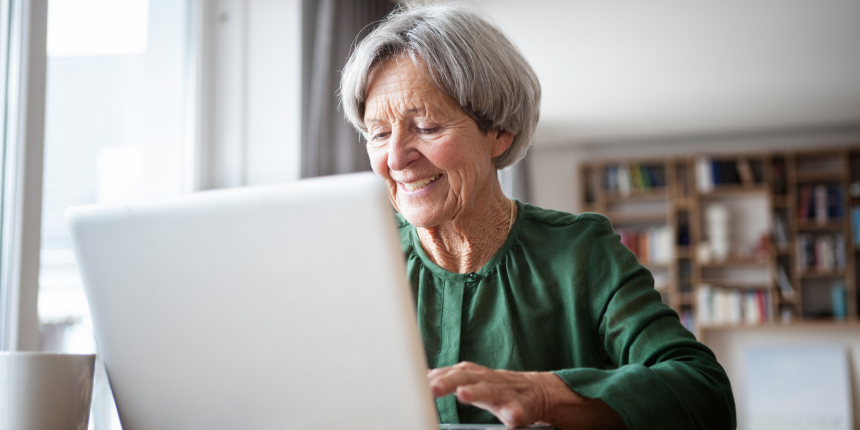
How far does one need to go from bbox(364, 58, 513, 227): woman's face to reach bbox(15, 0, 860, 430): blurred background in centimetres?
74

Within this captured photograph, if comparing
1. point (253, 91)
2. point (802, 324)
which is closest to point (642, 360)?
point (253, 91)

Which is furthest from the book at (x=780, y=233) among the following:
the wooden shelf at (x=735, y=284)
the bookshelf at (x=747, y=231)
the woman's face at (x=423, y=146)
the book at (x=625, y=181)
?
the woman's face at (x=423, y=146)

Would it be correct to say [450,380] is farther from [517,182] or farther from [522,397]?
[517,182]

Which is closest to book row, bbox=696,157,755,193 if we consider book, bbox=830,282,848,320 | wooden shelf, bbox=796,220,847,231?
wooden shelf, bbox=796,220,847,231

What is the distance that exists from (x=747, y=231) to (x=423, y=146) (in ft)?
19.6

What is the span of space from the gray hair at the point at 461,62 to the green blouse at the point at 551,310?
185mm

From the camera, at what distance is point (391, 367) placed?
52 centimetres

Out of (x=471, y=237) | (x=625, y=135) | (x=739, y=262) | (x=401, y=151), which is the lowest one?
(x=739, y=262)

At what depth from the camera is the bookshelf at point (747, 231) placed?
5898 millimetres

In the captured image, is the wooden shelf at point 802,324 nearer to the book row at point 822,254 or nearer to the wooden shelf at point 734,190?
the book row at point 822,254

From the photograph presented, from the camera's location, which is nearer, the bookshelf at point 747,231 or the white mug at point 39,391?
the white mug at point 39,391

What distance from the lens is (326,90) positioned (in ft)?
8.45

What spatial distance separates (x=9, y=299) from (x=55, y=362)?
1.11 meters

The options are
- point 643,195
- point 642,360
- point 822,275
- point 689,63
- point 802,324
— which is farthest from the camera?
point 643,195
